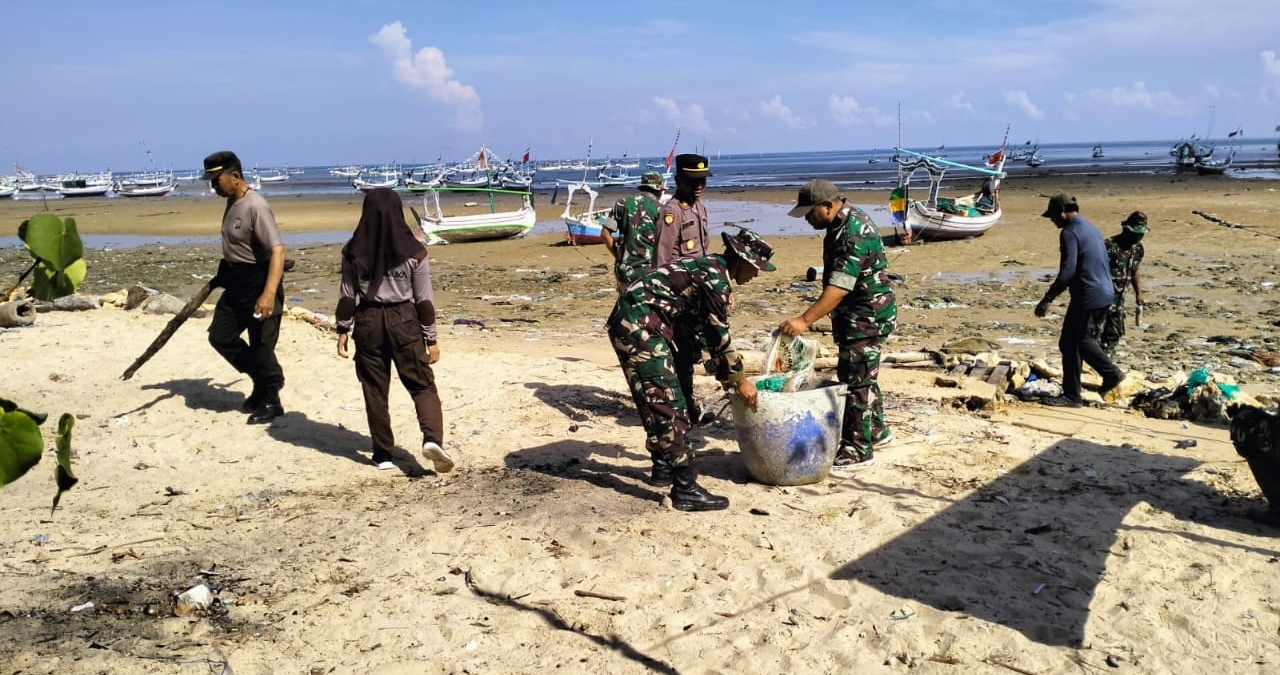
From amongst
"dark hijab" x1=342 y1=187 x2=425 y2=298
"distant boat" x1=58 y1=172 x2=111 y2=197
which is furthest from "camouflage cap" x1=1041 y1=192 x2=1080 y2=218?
"distant boat" x1=58 y1=172 x2=111 y2=197

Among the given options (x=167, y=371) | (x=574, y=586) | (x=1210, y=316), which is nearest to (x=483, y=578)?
(x=574, y=586)

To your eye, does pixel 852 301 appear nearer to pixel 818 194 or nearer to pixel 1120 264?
pixel 818 194

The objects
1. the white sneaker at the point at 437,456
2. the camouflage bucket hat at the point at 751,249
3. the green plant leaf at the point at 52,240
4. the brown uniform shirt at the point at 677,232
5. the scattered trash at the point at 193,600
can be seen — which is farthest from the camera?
the brown uniform shirt at the point at 677,232

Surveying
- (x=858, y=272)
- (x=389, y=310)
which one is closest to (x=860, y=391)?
(x=858, y=272)

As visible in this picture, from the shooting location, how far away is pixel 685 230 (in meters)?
6.42

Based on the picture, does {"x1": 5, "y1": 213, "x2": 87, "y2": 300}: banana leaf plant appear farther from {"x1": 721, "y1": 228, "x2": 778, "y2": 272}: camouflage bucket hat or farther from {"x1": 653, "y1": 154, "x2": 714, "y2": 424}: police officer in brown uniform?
{"x1": 653, "y1": 154, "x2": 714, "y2": 424}: police officer in brown uniform

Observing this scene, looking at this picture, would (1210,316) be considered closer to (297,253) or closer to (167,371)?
(167,371)

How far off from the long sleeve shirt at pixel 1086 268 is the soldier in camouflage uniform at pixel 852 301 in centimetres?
252

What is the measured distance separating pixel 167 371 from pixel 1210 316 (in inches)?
457

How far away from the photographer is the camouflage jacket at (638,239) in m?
6.50

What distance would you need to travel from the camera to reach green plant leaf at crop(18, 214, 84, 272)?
1582 mm

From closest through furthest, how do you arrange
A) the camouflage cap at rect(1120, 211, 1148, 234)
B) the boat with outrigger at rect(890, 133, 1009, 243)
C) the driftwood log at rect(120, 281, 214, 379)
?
the driftwood log at rect(120, 281, 214, 379) < the camouflage cap at rect(1120, 211, 1148, 234) < the boat with outrigger at rect(890, 133, 1009, 243)

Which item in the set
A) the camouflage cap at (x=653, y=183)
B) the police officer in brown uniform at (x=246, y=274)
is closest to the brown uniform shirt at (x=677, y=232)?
the camouflage cap at (x=653, y=183)

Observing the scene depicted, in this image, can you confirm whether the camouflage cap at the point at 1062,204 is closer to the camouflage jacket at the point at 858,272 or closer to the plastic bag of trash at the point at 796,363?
the camouflage jacket at the point at 858,272
